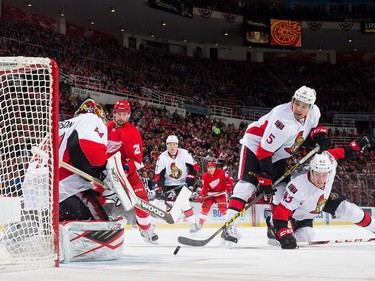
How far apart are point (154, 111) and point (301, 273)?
51.7ft

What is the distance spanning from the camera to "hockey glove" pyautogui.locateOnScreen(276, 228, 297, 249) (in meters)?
5.04

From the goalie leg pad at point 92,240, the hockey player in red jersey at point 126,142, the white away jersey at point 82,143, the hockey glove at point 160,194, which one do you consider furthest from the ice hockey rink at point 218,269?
the hockey glove at point 160,194

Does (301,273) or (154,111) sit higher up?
(154,111)

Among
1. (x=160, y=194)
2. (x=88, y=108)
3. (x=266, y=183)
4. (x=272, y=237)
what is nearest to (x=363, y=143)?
(x=266, y=183)

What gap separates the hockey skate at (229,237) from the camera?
550cm

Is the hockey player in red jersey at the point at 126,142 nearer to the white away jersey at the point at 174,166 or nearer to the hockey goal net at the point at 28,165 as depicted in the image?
the hockey goal net at the point at 28,165

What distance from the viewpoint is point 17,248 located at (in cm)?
361

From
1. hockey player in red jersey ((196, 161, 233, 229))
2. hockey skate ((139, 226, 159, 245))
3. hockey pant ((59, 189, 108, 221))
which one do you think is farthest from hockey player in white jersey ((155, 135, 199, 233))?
hockey pant ((59, 189, 108, 221))

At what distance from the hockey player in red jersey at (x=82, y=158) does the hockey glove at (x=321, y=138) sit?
6.65 feet

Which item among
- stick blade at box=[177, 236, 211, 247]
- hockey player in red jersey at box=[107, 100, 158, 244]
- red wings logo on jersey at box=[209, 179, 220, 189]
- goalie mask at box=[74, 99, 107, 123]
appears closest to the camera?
goalie mask at box=[74, 99, 107, 123]

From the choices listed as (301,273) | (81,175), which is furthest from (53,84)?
(301,273)

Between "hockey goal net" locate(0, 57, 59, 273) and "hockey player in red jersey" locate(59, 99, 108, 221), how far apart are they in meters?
0.22

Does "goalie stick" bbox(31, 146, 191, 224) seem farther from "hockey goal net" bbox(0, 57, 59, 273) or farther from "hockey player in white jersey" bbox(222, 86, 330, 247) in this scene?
"hockey player in white jersey" bbox(222, 86, 330, 247)

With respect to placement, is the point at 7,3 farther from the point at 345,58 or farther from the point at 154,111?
the point at 345,58
